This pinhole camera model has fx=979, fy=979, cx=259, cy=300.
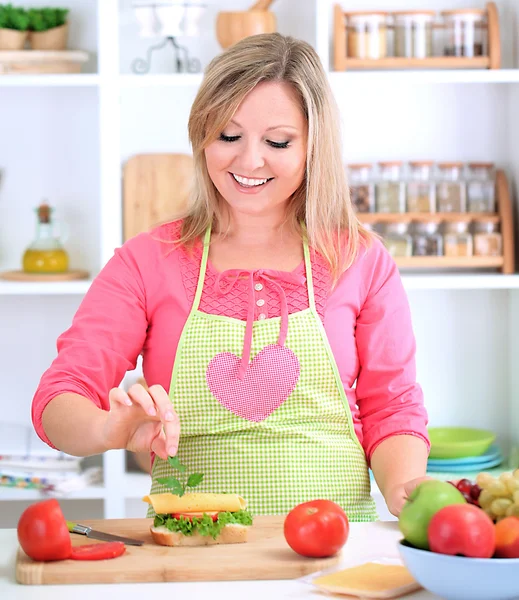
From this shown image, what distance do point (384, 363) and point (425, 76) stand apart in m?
1.33

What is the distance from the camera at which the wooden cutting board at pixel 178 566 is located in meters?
1.14

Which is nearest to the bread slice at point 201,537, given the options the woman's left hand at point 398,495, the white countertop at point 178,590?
the white countertop at point 178,590

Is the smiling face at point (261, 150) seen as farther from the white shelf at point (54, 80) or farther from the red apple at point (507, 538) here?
the white shelf at point (54, 80)

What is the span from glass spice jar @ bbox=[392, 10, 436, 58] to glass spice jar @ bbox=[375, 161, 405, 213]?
0.32 m

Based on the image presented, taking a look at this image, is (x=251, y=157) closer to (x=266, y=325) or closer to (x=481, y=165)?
(x=266, y=325)

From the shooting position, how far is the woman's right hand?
1231 mm

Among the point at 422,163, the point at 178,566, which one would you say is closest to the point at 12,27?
the point at 422,163

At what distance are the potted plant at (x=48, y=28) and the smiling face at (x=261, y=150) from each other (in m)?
1.43

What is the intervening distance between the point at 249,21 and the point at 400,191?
649 millimetres

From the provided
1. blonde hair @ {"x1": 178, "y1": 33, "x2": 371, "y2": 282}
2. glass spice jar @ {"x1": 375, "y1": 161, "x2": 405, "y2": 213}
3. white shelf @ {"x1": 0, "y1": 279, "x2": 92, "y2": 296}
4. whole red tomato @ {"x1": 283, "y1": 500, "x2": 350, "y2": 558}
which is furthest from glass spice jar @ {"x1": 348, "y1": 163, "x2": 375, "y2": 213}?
whole red tomato @ {"x1": 283, "y1": 500, "x2": 350, "y2": 558}

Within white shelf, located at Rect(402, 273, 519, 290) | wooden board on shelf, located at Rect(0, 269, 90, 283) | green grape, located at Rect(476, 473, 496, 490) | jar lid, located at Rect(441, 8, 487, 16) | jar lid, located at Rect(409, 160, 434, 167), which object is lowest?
green grape, located at Rect(476, 473, 496, 490)

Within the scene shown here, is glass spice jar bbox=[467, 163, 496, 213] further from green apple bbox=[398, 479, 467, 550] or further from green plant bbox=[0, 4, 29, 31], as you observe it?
green apple bbox=[398, 479, 467, 550]

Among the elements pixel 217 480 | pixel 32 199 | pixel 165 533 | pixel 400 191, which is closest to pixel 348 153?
pixel 400 191

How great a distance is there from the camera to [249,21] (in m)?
2.72
